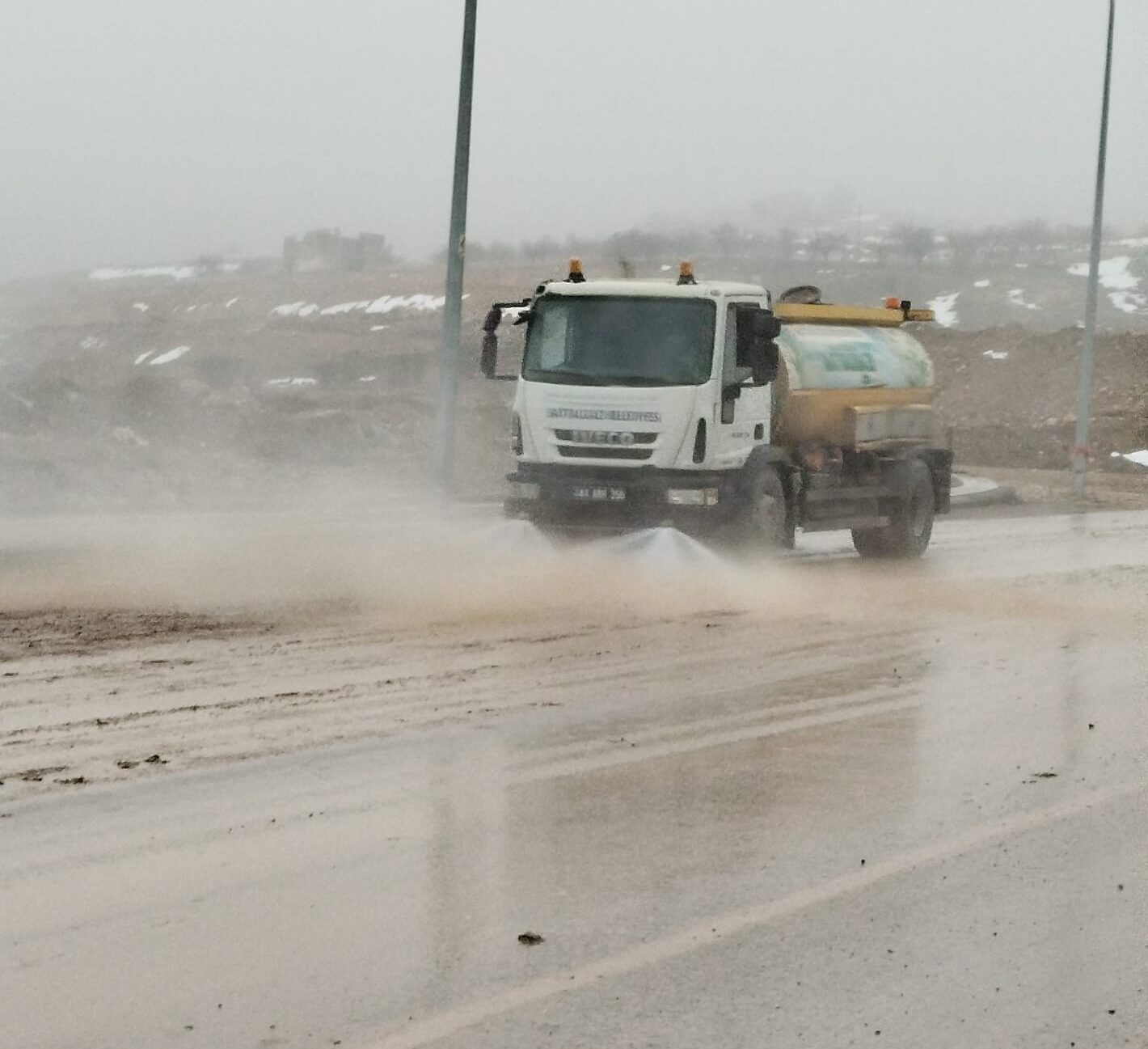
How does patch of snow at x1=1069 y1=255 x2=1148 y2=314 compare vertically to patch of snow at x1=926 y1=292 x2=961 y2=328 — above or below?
above

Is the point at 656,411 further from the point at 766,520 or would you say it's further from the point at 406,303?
the point at 406,303

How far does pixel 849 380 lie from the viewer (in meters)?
20.8

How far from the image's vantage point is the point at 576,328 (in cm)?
1869

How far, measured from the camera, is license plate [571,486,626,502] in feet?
60.1

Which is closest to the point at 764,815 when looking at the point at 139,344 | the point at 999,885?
the point at 999,885

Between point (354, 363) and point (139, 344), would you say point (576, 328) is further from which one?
point (139, 344)

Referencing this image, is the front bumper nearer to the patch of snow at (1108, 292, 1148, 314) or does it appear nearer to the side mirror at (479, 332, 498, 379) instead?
the side mirror at (479, 332, 498, 379)

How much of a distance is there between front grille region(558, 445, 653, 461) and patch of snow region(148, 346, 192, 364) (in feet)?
142

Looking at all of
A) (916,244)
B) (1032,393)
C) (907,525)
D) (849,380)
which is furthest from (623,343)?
(916,244)

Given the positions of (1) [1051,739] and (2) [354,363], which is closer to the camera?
(1) [1051,739]

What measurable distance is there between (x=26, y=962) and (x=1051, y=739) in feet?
19.2

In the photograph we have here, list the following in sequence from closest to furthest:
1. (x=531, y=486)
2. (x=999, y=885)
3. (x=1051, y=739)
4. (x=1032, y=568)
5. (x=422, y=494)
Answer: (x=999, y=885)
(x=1051, y=739)
(x=531, y=486)
(x=1032, y=568)
(x=422, y=494)

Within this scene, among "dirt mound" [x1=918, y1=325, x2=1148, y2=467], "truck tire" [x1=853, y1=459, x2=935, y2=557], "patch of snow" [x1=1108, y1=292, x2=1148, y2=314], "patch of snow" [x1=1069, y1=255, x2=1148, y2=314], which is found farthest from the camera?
"patch of snow" [x1=1069, y1=255, x2=1148, y2=314]

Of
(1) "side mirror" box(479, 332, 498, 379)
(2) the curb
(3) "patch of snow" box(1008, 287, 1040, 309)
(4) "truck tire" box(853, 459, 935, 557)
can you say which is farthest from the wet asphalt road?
(3) "patch of snow" box(1008, 287, 1040, 309)
